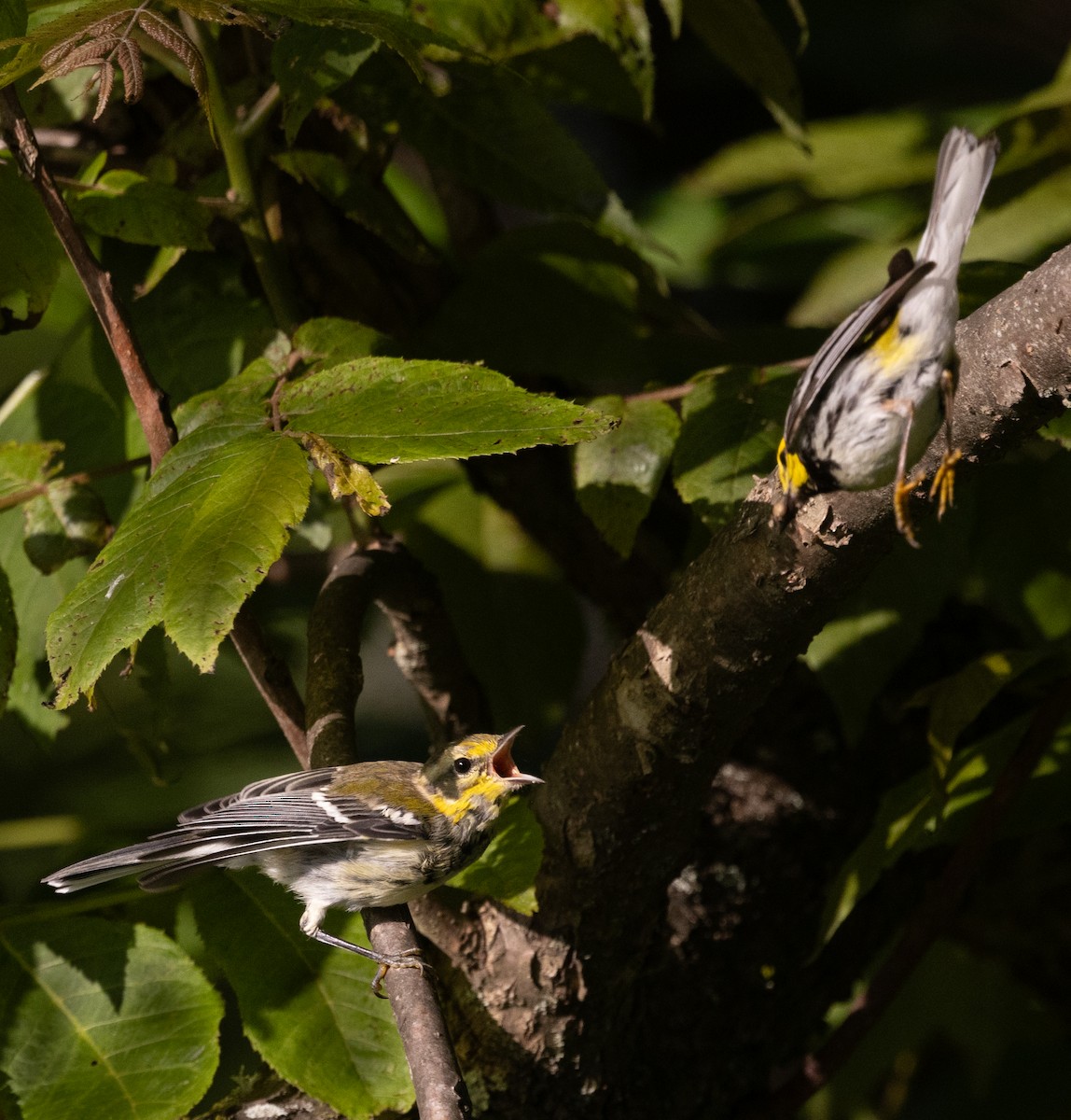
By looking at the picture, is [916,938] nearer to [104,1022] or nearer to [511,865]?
[511,865]

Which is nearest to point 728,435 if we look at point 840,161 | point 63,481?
point 63,481

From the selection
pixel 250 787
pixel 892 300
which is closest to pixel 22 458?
pixel 250 787

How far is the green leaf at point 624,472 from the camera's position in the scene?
1365 mm

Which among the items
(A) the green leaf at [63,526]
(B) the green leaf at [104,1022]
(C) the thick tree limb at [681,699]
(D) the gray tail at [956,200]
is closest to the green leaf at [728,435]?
(C) the thick tree limb at [681,699]

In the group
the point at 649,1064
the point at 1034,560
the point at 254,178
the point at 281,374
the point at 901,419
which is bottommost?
the point at 649,1064

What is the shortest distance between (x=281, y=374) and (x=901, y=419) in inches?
27.2

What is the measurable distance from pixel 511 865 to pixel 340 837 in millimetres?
200

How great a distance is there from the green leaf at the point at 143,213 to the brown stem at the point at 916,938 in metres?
1.27

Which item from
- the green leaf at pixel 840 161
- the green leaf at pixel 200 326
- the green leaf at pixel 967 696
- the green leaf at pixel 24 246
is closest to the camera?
the green leaf at pixel 24 246

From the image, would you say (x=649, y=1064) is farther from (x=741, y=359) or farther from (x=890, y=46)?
(x=890, y=46)

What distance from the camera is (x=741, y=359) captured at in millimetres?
1825

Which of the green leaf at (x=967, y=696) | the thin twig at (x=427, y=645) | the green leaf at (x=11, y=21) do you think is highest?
the green leaf at (x=11, y=21)

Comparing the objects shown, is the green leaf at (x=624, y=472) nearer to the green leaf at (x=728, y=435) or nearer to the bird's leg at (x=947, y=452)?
the green leaf at (x=728, y=435)

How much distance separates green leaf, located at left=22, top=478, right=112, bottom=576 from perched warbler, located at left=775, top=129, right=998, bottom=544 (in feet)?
2.83
